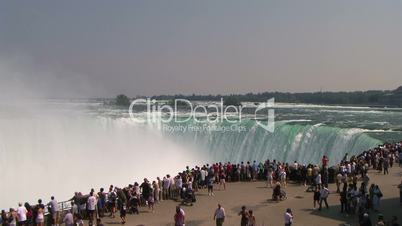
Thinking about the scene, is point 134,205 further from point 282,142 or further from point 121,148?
point 121,148

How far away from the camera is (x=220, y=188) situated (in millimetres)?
18031

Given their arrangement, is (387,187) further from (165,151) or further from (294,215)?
(165,151)

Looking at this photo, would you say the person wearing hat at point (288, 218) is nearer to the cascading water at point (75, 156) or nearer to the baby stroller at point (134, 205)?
the baby stroller at point (134, 205)

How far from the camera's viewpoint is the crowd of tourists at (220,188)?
40.8 feet

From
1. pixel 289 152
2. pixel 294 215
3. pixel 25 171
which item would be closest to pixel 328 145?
pixel 289 152

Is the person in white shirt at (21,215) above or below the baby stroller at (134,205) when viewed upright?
above

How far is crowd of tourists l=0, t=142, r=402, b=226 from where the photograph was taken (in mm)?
12430

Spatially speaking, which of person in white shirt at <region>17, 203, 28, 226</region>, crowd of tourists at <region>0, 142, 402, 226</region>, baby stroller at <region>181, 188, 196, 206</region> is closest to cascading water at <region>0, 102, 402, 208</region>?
crowd of tourists at <region>0, 142, 402, 226</region>

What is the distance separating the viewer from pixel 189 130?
129 ft

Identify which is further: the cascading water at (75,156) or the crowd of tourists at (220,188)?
the cascading water at (75,156)

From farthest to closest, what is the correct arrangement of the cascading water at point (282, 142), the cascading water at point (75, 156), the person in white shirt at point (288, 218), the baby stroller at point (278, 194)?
the cascading water at point (282, 142) → the cascading water at point (75, 156) → the baby stroller at point (278, 194) → the person in white shirt at point (288, 218)

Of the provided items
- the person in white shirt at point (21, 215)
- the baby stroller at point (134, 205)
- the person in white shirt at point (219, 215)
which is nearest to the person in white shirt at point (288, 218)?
the person in white shirt at point (219, 215)

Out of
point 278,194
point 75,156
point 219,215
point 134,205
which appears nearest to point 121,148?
point 75,156

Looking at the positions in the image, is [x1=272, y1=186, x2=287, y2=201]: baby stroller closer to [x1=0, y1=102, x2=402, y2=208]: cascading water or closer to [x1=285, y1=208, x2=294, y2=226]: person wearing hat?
[x1=285, y1=208, x2=294, y2=226]: person wearing hat
